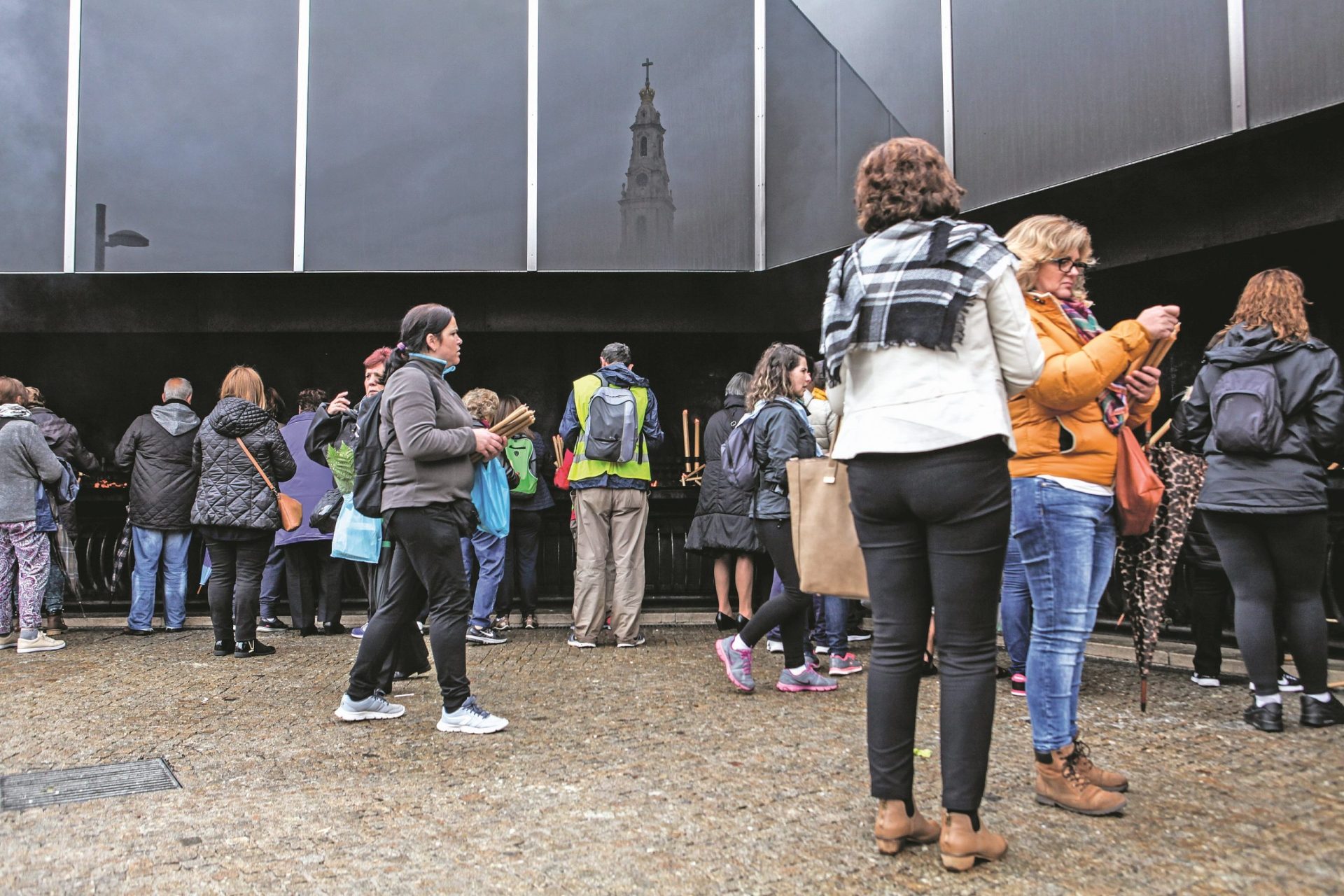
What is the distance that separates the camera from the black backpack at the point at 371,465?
5.03 metres

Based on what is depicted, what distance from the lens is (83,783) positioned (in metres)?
4.09

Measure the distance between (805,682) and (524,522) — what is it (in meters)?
3.69

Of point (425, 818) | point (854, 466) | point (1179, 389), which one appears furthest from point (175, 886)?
point (1179, 389)

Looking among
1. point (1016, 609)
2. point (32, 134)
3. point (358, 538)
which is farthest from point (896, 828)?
point (32, 134)

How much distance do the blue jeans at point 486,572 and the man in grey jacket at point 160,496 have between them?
260cm

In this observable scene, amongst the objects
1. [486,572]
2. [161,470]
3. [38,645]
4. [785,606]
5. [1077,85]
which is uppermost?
[1077,85]

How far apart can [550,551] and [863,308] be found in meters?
7.19

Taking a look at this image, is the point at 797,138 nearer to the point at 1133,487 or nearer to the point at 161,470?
the point at 161,470

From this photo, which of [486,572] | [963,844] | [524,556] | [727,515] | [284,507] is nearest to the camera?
[963,844]

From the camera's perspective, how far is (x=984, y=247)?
2.93 m

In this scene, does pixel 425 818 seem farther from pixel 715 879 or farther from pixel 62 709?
pixel 62 709

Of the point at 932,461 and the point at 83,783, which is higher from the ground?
the point at 932,461

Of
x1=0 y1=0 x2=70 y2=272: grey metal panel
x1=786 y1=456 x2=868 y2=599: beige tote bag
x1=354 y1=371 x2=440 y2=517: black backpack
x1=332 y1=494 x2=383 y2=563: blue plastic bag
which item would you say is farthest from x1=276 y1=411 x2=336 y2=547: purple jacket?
x1=786 y1=456 x2=868 y2=599: beige tote bag

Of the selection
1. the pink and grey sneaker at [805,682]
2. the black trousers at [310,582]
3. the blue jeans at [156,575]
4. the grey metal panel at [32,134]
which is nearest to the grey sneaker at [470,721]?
the pink and grey sneaker at [805,682]
